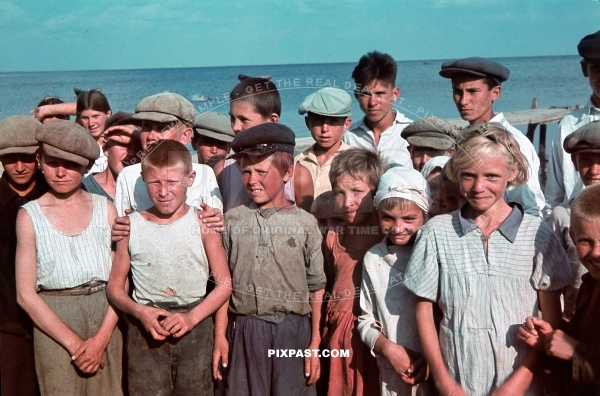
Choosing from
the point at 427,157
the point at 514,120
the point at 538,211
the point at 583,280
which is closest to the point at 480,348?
the point at 583,280

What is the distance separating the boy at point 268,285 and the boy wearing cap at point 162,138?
0.34 metres

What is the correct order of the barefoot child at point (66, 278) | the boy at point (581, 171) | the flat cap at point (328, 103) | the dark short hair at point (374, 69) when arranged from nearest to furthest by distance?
the boy at point (581, 171) < the barefoot child at point (66, 278) < the flat cap at point (328, 103) < the dark short hair at point (374, 69)

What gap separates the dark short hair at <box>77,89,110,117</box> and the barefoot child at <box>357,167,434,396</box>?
2892mm

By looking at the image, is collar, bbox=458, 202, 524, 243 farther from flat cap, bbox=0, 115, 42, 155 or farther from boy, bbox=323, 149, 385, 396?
flat cap, bbox=0, 115, 42, 155

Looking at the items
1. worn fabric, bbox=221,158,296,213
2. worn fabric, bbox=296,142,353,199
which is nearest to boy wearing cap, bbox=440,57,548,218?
worn fabric, bbox=296,142,353,199

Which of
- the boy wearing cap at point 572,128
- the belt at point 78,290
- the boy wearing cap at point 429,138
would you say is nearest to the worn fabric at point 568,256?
the boy wearing cap at point 572,128

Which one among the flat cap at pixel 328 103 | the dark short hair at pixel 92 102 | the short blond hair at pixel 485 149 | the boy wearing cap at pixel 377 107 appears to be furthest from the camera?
the dark short hair at pixel 92 102

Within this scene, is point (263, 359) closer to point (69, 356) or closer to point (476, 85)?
point (69, 356)

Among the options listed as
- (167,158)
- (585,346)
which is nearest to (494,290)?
(585,346)

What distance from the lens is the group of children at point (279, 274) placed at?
2654mm

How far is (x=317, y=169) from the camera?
12.0 feet

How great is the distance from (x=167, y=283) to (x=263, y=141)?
82 cm

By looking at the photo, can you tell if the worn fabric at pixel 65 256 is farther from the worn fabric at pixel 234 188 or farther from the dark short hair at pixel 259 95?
the dark short hair at pixel 259 95

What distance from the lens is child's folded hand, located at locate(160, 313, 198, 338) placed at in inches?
114
